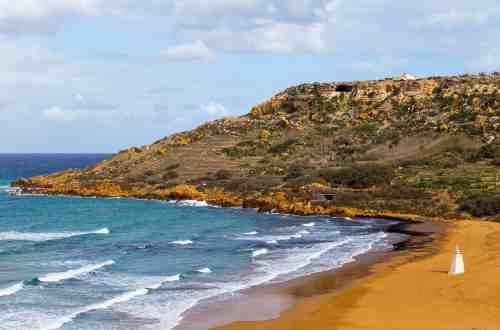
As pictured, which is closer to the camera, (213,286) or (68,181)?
(213,286)

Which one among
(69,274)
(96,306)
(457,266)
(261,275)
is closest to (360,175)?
(261,275)

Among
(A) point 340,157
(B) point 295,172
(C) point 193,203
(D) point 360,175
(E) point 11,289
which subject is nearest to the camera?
(E) point 11,289

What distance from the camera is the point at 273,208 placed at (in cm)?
6356

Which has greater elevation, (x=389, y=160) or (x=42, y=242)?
(x=389, y=160)

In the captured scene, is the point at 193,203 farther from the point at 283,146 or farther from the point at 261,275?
the point at 261,275

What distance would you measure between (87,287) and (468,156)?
54.9 m

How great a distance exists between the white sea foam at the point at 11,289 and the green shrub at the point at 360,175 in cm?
4521

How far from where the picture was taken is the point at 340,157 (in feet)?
283

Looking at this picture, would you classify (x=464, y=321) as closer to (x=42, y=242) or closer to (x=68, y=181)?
(x=42, y=242)

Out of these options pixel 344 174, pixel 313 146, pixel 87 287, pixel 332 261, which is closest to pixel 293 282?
pixel 332 261

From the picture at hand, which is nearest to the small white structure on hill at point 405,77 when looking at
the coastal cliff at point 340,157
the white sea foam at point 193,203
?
the coastal cliff at point 340,157

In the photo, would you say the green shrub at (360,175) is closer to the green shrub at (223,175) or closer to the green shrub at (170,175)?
the green shrub at (223,175)

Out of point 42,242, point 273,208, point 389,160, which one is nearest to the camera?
point 42,242

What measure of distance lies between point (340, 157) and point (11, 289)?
2392 inches
